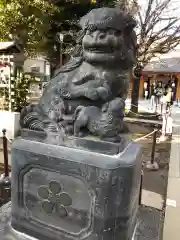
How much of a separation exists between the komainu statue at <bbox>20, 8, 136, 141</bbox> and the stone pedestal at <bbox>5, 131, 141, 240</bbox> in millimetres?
129

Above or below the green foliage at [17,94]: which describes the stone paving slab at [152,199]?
below

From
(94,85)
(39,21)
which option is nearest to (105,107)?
(94,85)

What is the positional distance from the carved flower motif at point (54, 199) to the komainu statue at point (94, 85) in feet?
1.39

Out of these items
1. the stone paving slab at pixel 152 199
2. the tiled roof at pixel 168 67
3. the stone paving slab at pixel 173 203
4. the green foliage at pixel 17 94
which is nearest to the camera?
the stone paving slab at pixel 173 203

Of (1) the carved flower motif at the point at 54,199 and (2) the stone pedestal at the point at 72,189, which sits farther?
(1) the carved flower motif at the point at 54,199

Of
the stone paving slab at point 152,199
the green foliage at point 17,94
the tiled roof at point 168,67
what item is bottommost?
the stone paving slab at point 152,199

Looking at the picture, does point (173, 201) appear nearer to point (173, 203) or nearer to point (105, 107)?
point (173, 203)

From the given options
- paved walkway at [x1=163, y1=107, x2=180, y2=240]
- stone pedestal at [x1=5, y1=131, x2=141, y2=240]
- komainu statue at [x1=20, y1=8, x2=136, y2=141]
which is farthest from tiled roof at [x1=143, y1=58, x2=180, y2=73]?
stone pedestal at [x1=5, y1=131, x2=141, y2=240]

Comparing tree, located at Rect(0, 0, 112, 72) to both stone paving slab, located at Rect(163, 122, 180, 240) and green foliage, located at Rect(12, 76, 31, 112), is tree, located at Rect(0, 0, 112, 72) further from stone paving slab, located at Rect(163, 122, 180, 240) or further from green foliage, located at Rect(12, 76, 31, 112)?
stone paving slab, located at Rect(163, 122, 180, 240)

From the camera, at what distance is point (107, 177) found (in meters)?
1.65

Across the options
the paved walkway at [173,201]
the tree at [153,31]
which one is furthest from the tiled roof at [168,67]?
the paved walkway at [173,201]

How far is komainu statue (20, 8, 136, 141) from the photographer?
175 centimetres

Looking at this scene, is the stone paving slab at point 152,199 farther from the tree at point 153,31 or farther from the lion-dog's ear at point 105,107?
the tree at point 153,31

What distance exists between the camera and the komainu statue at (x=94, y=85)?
5.73 feet
